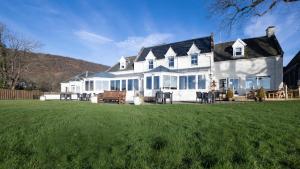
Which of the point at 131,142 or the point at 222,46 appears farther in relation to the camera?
the point at 222,46

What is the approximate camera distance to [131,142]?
6.10m

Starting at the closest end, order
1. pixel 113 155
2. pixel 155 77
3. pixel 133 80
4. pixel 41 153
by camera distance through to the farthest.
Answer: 1. pixel 113 155
2. pixel 41 153
3. pixel 155 77
4. pixel 133 80

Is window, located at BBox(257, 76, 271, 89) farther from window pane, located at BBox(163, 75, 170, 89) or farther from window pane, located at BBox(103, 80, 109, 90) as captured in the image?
window pane, located at BBox(103, 80, 109, 90)

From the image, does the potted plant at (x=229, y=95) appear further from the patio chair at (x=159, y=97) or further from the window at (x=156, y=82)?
the window at (x=156, y=82)

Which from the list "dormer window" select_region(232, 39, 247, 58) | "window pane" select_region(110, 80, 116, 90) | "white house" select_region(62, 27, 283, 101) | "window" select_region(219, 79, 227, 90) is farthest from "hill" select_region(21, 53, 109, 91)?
"dormer window" select_region(232, 39, 247, 58)

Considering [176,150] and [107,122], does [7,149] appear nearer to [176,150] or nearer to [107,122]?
[107,122]

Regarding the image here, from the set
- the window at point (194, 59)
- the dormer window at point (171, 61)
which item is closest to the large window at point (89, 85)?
the dormer window at point (171, 61)

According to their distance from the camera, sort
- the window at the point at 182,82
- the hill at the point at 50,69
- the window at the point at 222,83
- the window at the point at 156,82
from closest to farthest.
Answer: the window at the point at 156,82 < the window at the point at 182,82 < the window at the point at 222,83 < the hill at the point at 50,69

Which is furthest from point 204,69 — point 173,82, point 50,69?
point 50,69

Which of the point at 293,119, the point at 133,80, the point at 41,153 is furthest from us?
the point at 133,80

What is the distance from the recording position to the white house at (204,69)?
2695 cm

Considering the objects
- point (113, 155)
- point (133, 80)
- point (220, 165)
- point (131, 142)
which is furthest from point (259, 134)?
point (133, 80)

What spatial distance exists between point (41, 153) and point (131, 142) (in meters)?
2.11

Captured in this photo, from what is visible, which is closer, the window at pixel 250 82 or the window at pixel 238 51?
the window at pixel 250 82
